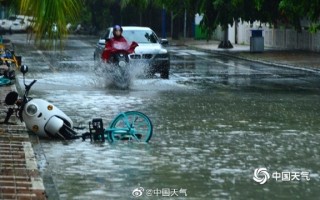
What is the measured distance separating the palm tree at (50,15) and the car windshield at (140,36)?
62.9 feet

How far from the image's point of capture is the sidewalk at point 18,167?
930cm

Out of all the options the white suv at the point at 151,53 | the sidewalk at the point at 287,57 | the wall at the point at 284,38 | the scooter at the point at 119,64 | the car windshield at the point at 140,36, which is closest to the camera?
the scooter at the point at 119,64

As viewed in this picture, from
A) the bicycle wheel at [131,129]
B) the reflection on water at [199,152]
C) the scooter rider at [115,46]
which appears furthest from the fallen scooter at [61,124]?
the scooter rider at [115,46]

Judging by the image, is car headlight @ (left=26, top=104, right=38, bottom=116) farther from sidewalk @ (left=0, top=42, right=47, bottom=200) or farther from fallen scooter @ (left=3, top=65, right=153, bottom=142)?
sidewalk @ (left=0, top=42, right=47, bottom=200)

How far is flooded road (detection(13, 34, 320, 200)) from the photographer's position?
10.4 meters

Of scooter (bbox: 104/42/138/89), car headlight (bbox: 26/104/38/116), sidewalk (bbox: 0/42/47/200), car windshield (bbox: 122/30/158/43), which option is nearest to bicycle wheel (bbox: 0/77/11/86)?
scooter (bbox: 104/42/138/89)

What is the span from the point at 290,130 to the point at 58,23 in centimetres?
696

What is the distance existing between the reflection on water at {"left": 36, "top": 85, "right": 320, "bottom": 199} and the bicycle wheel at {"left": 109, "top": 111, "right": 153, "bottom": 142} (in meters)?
0.20

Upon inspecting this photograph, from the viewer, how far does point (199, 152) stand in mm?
13062

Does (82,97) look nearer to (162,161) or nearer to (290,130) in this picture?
(290,130)

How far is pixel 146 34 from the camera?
29.5 metres

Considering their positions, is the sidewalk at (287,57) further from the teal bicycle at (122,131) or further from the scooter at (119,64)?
the teal bicycle at (122,131)

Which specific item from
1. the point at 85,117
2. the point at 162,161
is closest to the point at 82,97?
the point at 85,117

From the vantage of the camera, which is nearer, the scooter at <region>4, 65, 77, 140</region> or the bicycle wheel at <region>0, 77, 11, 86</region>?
the scooter at <region>4, 65, 77, 140</region>
